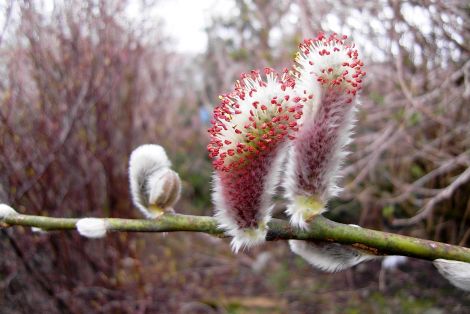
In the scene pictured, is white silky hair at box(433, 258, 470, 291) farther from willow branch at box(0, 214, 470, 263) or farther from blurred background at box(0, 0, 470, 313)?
blurred background at box(0, 0, 470, 313)

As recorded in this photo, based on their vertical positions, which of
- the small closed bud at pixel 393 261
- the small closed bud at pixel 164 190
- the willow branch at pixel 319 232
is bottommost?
the small closed bud at pixel 393 261

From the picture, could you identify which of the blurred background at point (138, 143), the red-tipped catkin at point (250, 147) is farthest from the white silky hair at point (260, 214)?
the blurred background at point (138, 143)

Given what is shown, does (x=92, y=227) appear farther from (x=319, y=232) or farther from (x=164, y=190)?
(x=319, y=232)

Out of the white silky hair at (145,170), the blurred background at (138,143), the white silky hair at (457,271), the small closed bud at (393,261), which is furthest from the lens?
the small closed bud at (393,261)

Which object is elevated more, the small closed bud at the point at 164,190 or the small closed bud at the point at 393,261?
the small closed bud at the point at 164,190

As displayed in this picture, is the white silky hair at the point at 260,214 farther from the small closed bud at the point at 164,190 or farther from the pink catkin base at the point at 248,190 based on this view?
the small closed bud at the point at 164,190

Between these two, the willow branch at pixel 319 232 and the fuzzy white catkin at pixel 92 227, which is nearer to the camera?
the willow branch at pixel 319 232

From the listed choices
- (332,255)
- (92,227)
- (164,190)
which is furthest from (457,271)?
(92,227)

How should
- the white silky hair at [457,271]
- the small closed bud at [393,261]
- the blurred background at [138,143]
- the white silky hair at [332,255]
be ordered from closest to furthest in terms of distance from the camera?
the white silky hair at [457,271] < the white silky hair at [332,255] < the blurred background at [138,143] < the small closed bud at [393,261]

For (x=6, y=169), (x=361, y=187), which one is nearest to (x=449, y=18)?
(x=361, y=187)
